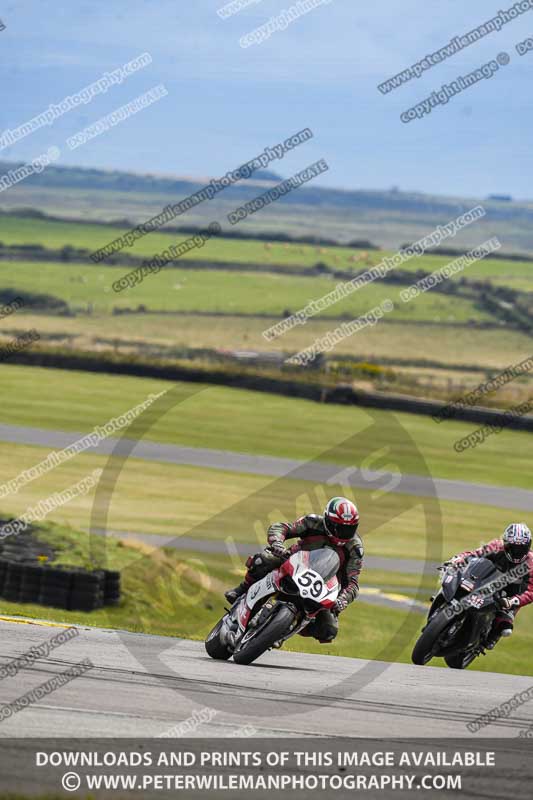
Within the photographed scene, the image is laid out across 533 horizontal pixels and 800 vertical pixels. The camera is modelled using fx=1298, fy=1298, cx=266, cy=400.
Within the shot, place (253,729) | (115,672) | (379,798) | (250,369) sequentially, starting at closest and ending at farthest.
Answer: (379,798) → (253,729) → (115,672) → (250,369)

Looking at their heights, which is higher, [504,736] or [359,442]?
[504,736]

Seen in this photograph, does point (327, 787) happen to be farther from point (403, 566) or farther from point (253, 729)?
point (403, 566)

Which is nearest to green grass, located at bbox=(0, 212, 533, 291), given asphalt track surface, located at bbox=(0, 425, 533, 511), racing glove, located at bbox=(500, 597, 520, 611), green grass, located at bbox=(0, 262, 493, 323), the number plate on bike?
green grass, located at bbox=(0, 262, 493, 323)

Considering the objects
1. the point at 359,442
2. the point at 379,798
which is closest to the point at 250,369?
the point at 359,442

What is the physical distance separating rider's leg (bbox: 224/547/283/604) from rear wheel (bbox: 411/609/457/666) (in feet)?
7.63

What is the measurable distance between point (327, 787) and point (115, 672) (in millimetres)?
3057

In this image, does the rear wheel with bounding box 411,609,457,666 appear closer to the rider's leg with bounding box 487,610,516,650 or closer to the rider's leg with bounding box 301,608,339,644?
the rider's leg with bounding box 487,610,516,650

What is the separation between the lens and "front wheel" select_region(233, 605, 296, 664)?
32.8 ft

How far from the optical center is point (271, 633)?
10070mm

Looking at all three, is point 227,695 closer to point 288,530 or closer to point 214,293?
point 288,530

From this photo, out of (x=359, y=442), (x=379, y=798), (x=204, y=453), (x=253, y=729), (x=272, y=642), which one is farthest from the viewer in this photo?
(x=359, y=442)

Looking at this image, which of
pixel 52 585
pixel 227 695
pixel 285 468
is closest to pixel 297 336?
pixel 285 468

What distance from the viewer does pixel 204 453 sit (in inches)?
1654

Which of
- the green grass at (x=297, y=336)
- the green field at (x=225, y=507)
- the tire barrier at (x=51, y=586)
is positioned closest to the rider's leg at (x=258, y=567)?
the tire barrier at (x=51, y=586)
